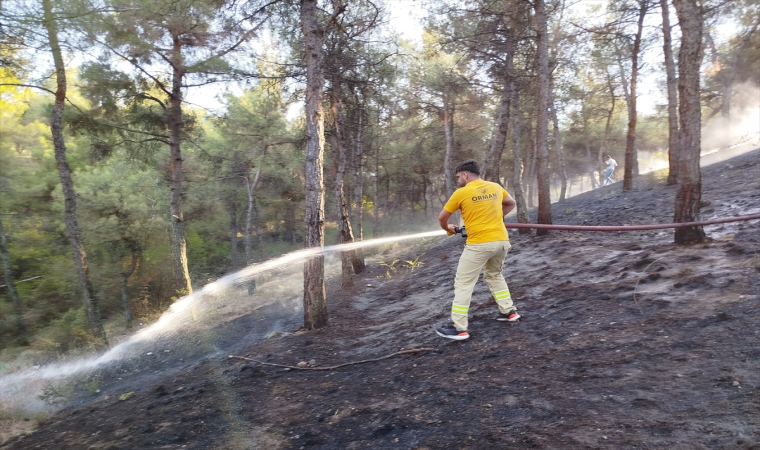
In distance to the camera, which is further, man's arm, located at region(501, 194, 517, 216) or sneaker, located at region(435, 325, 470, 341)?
man's arm, located at region(501, 194, 517, 216)

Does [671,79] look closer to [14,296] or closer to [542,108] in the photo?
[542,108]

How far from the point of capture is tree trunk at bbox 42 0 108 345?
9.45m

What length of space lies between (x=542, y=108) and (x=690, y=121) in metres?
3.91

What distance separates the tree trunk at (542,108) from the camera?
948cm

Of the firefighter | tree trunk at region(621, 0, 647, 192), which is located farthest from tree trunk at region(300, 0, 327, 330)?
tree trunk at region(621, 0, 647, 192)

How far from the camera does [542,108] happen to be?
9.58 metres

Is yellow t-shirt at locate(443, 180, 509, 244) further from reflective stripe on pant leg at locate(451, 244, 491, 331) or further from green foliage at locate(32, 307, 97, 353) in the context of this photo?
green foliage at locate(32, 307, 97, 353)

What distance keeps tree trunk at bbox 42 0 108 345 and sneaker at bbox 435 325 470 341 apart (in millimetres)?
9722

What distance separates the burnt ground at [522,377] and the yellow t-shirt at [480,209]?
1232mm

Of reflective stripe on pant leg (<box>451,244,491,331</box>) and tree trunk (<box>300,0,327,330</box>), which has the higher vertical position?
tree trunk (<box>300,0,327,330</box>)

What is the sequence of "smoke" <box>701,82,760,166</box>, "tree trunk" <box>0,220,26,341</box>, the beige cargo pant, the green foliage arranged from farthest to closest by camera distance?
"smoke" <box>701,82,760,166</box> → "tree trunk" <box>0,220,26,341</box> → the green foliage → the beige cargo pant

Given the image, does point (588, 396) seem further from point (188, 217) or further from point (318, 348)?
point (188, 217)

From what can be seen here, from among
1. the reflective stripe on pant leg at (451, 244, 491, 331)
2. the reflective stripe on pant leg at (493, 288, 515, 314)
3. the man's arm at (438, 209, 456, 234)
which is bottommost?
the reflective stripe on pant leg at (493, 288, 515, 314)

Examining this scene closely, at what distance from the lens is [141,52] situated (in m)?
10.7
